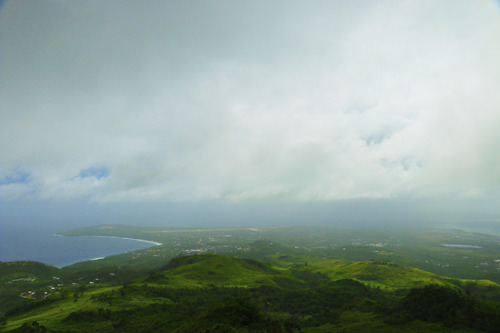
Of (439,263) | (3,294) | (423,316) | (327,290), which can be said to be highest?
(423,316)

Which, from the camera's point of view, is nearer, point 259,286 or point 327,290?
point 327,290

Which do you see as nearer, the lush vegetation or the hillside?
the hillside

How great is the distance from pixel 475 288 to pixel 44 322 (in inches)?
6116

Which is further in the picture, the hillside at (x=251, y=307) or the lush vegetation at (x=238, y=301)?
the lush vegetation at (x=238, y=301)

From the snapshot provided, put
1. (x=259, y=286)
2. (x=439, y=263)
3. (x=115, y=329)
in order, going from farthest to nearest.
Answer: (x=439, y=263) → (x=259, y=286) → (x=115, y=329)

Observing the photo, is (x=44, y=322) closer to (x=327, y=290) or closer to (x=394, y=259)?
(x=327, y=290)

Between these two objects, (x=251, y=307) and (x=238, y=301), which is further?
(x=238, y=301)

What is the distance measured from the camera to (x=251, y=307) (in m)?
51.0

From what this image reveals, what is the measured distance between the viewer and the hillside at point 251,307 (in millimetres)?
44938

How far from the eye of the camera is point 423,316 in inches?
1884

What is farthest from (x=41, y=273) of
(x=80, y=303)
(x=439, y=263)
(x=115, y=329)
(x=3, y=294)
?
(x=439, y=263)

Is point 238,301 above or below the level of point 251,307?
above

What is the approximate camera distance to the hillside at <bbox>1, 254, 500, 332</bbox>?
44.9m

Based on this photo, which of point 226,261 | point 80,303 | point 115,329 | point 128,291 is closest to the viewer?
point 115,329
